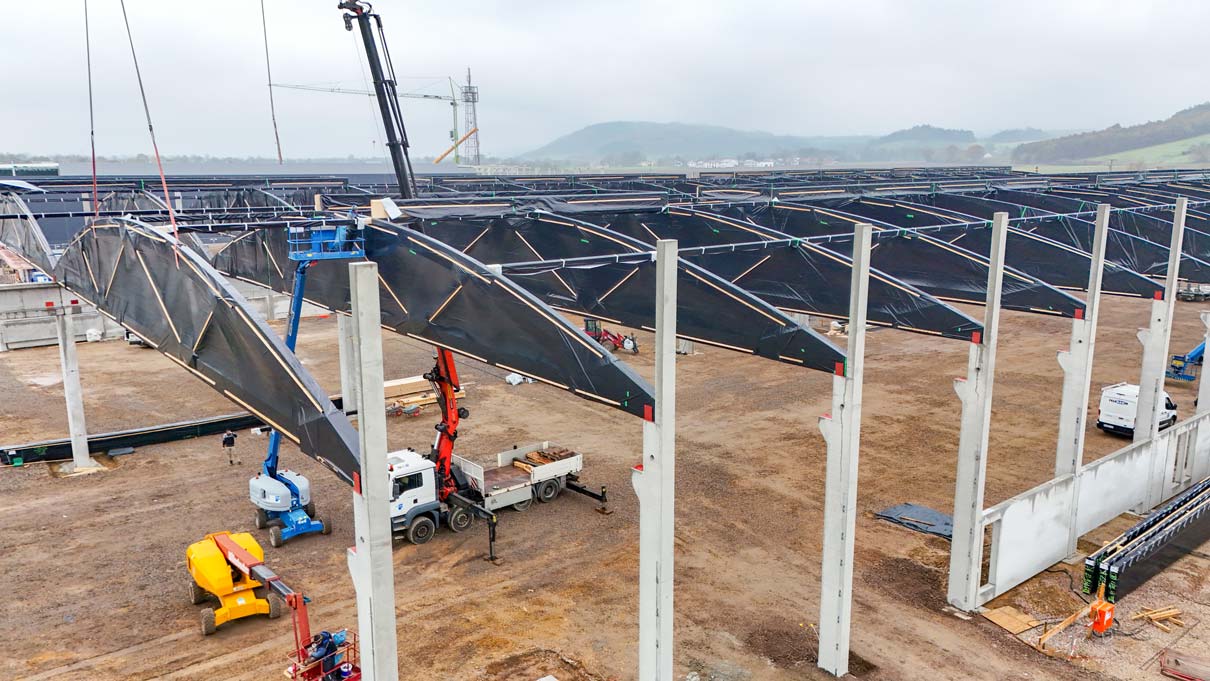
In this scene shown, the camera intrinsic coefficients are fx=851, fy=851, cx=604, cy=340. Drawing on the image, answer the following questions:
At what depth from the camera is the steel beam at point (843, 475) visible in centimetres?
1359

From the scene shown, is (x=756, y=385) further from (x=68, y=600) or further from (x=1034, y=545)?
(x=68, y=600)

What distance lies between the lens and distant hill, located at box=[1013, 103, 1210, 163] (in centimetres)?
17935

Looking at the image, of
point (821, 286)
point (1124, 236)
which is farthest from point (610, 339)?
point (1124, 236)

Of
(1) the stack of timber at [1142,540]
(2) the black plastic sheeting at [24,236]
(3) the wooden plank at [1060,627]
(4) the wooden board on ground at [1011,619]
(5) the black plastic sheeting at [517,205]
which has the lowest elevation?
(4) the wooden board on ground at [1011,619]

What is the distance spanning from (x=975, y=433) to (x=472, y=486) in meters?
11.3

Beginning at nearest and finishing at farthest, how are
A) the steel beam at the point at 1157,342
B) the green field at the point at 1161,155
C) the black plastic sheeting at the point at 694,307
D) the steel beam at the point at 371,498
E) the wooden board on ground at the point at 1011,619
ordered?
1. the steel beam at the point at 371,498
2. the black plastic sheeting at the point at 694,307
3. the wooden board on ground at the point at 1011,619
4. the steel beam at the point at 1157,342
5. the green field at the point at 1161,155

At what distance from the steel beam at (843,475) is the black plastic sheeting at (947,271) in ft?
18.6

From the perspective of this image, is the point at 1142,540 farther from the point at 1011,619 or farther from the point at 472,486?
the point at 472,486

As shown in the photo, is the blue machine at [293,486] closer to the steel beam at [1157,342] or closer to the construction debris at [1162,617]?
the construction debris at [1162,617]

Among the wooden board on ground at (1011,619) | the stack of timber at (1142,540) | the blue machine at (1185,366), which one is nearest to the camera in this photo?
the wooden board on ground at (1011,619)

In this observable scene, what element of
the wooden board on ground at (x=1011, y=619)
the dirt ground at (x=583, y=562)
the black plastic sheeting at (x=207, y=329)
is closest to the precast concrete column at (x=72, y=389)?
the dirt ground at (x=583, y=562)

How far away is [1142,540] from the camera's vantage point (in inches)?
672

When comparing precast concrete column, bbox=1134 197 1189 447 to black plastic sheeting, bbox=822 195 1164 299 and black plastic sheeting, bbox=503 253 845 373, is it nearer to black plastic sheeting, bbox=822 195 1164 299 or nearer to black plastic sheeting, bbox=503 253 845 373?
black plastic sheeting, bbox=822 195 1164 299

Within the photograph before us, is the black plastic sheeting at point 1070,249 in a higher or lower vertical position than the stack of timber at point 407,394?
higher
